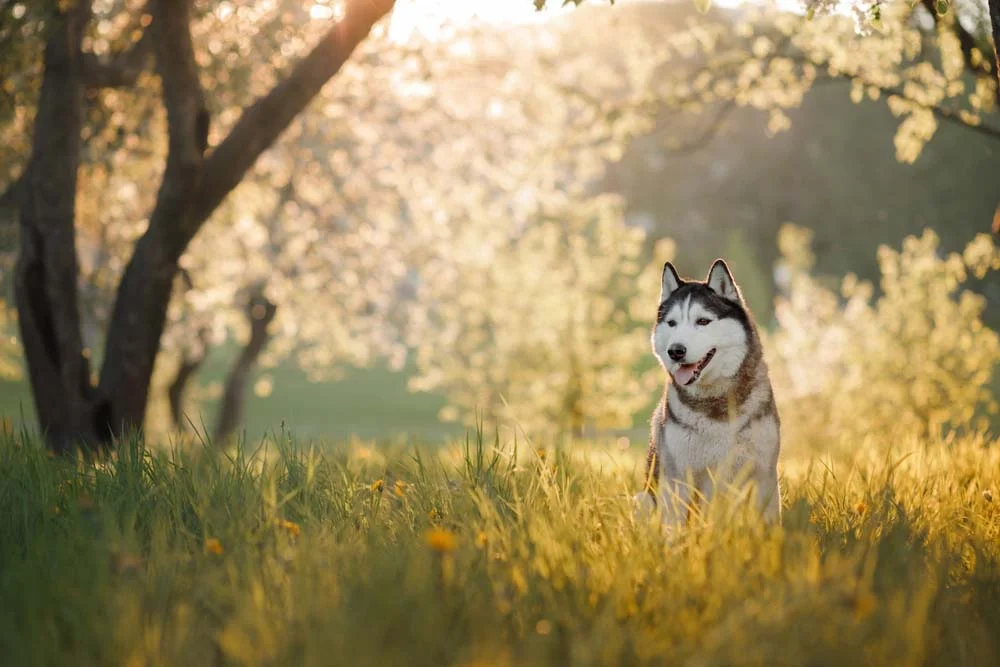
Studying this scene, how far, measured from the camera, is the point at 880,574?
427cm

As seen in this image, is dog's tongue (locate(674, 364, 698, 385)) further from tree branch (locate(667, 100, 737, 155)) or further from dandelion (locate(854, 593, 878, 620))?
tree branch (locate(667, 100, 737, 155))

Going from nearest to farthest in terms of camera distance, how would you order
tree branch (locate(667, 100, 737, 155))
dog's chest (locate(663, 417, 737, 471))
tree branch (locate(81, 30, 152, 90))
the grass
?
the grass < dog's chest (locate(663, 417, 737, 471)) < tree branch (locate(81, 30, 152, 90)) < tree branch (locate(667, 100, 737, 155))

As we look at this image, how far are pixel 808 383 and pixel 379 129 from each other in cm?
892

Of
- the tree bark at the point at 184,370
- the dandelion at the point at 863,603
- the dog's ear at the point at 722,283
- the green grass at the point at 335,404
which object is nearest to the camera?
the dandelion at the point at 863,603

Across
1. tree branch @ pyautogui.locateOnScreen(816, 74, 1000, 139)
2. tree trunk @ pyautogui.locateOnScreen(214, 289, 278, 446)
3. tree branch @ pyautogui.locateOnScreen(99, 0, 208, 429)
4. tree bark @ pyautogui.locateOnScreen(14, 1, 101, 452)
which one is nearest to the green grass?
tree trunk @ pyautogui.locateOnScreen(214, 289, 278, 446)

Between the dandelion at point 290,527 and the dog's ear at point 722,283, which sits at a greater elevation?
the dog's ear at point 722,283

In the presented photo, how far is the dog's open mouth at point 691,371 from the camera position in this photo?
529 centimetres

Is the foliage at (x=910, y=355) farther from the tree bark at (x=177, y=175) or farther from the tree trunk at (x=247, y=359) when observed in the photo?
the tree trunk at (x=247, y=359)

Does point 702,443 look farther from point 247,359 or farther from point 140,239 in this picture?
point 247,359

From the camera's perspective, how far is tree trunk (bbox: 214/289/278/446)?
1877cm

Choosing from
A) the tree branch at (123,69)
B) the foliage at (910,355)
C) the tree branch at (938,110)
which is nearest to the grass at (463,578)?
the tree branch at (938,110)

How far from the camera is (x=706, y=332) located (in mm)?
5309

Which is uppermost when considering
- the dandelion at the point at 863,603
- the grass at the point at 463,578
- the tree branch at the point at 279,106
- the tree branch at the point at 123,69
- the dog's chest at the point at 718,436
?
the tree branch at the point at 123,69

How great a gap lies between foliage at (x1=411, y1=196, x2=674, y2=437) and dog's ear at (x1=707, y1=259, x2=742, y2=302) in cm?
1049
